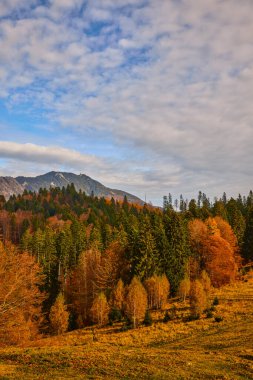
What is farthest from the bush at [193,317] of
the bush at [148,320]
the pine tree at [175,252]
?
the pine tree at [175,252]

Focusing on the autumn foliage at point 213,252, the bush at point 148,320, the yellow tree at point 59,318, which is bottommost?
the yellow tree at point 59,318

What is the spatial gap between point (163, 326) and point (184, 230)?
30.9 meters

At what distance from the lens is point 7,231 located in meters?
148

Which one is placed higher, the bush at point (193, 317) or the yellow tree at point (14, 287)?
the yellow tree at point (14, 287)

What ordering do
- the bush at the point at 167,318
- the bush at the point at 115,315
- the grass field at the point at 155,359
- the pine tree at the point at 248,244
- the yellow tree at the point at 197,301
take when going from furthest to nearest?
the pine tree at the point at 248,244, the bush at the point at 115,315, the bush at the point at 167,318, the yellow tree at the point at 197,301, the grass field at the point at 155,359

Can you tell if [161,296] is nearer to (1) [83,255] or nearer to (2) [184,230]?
(2) [184,230]

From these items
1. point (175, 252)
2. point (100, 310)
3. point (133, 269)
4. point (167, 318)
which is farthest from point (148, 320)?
point (175, 252)

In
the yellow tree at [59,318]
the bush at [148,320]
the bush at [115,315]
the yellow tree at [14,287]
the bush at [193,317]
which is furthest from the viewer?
the yellow tree at [59,318]

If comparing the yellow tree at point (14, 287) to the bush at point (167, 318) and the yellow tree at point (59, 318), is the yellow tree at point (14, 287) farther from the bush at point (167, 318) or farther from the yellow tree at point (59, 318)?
the yellow tree at point (59, 318)

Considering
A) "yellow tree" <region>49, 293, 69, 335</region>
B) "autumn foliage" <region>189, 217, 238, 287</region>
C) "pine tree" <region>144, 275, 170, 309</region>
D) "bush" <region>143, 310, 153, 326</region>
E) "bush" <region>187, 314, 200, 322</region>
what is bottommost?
"yellow tree" <region>49, 293, 69, 335</region>

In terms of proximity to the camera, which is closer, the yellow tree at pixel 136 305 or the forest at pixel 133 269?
the yellow tree at pixel 136 305

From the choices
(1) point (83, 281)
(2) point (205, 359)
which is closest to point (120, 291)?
(1) point (83, 281)

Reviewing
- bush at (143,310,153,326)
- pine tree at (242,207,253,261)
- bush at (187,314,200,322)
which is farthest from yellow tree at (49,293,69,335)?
pine tree at (242,207,253,261)

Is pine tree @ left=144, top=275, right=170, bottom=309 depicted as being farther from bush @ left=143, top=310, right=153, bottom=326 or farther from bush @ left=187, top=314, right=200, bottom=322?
bush @ left=187, top=314, right=200, bottom=322
